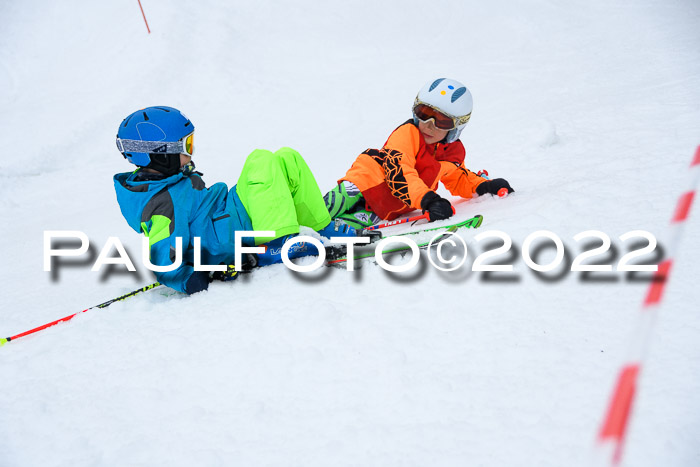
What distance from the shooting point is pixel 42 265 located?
13.8ft

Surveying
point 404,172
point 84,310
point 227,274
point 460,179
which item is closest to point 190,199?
point 227,274

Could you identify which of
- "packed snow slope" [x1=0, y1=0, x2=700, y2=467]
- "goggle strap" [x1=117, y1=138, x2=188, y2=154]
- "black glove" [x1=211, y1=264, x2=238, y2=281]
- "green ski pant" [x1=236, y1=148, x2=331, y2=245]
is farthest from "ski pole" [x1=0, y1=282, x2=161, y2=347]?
"goggle strap" [x1=117, y1=138, x2=188, y2=154]

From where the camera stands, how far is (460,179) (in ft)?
13.1

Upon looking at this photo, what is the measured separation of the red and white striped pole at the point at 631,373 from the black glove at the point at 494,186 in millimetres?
1432

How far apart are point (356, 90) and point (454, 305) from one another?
6.98 meters

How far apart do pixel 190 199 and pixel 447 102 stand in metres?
1.93

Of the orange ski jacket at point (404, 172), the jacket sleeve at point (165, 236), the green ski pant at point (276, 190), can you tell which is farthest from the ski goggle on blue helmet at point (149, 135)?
the orange ski jacket at point (404, 172)

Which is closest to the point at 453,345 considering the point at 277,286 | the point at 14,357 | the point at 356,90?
the point at 277,286

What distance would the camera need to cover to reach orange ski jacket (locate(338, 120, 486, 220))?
3.51m

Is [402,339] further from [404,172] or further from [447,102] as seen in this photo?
[447,102]

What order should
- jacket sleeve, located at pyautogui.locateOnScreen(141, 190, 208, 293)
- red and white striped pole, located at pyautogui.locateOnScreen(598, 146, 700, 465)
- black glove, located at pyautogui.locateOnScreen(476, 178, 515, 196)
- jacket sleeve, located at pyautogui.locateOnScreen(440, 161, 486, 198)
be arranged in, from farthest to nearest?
jacket sleeve, located at pyautogui.locateOnScreen(440, 161, 486, 198) < black glove, located at pyautogui.locateOnScreen(476, 178, 515, 196) < jacket sleeve, located at pyautogui.locateOnScreen(141, 190, 208, 293) < red and white striped pole, located at pyautogui.locateOnScreen(598, 146, 700, 465)

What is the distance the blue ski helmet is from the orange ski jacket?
138 centimetres

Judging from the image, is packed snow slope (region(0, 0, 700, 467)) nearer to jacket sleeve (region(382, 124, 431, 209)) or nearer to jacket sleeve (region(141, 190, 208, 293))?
jacket sleeve (region(141, 190, 208, 293))

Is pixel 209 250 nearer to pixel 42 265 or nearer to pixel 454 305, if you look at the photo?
pixel 454 305
